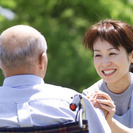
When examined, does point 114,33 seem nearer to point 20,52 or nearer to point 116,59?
point 116,59

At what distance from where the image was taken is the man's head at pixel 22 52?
6.72ft

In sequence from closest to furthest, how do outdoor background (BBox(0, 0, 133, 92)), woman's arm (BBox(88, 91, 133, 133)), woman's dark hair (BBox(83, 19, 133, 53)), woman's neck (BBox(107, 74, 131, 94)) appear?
woman's arm (BBox(88, 91, 133, 133)), woman's dark hair (BBox(83, 19, 133, 53)), woman's neck (BBox(107, 74, 131, 94)), outdoor background (BBox(0, 0, 133, 92))

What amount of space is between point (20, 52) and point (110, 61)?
3.99 feet

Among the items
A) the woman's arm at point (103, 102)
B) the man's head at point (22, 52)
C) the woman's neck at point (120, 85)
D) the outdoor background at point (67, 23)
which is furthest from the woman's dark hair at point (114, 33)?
the outdoor background at point (67, 23)

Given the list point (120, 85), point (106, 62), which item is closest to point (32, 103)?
point (106, 62)

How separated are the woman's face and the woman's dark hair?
41mm

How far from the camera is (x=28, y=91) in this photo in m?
2.08

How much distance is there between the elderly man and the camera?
2012 millimetres

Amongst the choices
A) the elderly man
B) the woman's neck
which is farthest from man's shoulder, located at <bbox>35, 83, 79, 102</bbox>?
the woman's neck

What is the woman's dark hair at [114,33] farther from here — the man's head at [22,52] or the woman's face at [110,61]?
the man's head at [22,52]

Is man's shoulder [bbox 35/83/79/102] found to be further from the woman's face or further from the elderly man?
the woman's face

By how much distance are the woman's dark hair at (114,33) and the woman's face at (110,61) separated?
0.04 m

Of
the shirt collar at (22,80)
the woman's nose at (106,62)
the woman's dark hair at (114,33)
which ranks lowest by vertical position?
the shirt collar at (22,80)

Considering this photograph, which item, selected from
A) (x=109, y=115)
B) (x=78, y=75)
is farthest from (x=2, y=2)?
(x=109, y=115)
